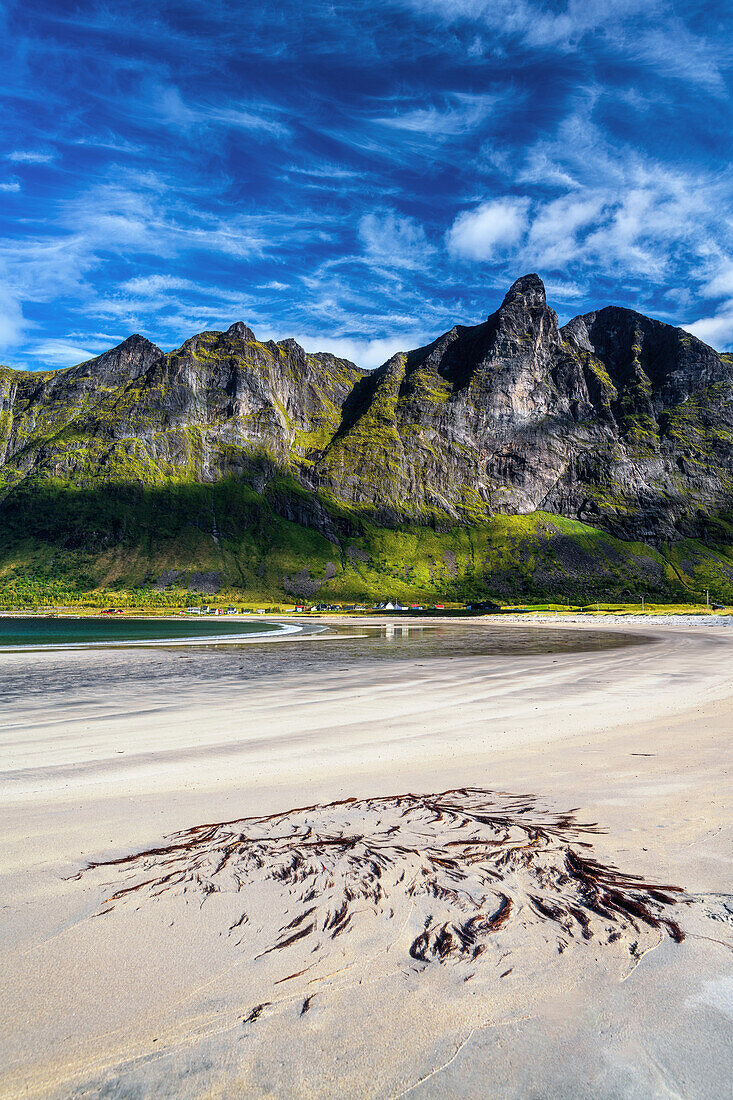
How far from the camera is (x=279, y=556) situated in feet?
582

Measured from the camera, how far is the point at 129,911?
3.89 metres

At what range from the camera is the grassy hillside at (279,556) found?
157625 millimetres

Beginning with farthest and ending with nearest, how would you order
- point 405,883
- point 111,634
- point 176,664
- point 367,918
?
point 111,634, point 176,664, point 405,883, point 367,918

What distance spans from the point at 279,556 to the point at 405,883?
576 feet

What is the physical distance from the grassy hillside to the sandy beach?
144 metres

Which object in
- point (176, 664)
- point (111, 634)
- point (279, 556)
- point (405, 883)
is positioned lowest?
point (111, 634)

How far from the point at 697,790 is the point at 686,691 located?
10709 mm

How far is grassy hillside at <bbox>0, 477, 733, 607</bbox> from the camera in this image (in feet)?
517

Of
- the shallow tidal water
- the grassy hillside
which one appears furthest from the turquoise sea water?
the grassy hillside

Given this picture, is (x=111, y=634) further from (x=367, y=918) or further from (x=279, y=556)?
(x=279, y=556)

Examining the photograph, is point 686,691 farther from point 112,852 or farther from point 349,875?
point 112,852

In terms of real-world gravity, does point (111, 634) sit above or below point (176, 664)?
below

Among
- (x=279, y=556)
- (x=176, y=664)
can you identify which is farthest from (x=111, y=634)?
(x=279, y=556)

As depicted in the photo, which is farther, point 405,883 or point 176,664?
point 176,664
